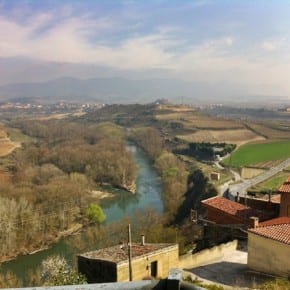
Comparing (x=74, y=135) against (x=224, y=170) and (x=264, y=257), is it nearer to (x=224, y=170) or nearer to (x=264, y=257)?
(x=224, y=170)

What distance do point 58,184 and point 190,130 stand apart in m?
52.1

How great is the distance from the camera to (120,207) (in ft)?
142

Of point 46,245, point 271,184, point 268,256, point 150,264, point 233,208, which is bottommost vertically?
point 46,245

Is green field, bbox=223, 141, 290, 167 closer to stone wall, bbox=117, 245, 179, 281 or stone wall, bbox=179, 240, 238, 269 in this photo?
stone wall, bbox=179, 240, 238, 269

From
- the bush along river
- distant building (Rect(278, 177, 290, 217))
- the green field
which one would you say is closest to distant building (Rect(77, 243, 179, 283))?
distant building (Rect(278, 177, 290, 217))

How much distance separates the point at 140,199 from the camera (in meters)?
45.1

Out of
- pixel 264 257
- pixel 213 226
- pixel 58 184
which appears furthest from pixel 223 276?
pixel 58 184

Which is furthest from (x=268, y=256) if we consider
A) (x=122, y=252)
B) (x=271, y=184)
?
(x=271, y=184)

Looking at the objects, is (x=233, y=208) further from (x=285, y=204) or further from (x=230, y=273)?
(x=230, y=273)

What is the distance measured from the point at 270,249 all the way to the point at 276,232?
1.77 ft

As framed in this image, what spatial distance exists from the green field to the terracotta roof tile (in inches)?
A: 1341

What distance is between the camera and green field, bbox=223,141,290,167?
4977cm

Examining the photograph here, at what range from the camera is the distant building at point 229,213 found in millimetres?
16984

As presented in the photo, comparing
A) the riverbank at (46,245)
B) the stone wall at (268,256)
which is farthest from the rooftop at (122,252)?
the riverbank at (46,245)
